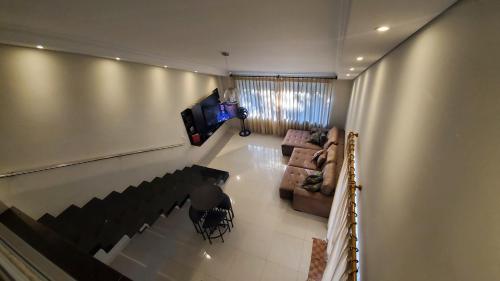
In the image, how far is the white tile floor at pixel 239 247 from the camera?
269cm

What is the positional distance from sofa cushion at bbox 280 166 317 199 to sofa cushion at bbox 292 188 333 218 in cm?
19

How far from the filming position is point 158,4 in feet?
3.45

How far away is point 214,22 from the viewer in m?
1.35

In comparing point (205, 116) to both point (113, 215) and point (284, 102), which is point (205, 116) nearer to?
point (284, 102)

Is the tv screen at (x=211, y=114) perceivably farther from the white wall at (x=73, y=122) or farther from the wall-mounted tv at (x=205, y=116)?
the white wall at (x=73, y=122)

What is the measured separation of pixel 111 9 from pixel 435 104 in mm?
1781

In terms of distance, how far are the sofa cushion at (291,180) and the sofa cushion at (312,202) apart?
189 mm

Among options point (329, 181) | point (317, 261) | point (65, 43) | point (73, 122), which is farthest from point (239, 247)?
point (65, 43)

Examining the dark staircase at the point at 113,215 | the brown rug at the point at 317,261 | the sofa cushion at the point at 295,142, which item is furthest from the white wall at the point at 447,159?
the sofa cushion at the point at 295,142

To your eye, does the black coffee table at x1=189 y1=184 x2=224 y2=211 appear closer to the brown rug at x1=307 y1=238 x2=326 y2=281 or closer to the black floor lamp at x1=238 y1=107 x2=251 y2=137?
the brown rug at x1=307 y1=238 x2=326 y2=281

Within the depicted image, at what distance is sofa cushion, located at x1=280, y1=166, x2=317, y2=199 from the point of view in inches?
145

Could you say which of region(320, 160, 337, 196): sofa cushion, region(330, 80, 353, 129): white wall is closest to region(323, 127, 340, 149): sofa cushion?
region(330, 80, 353, 129): white wall

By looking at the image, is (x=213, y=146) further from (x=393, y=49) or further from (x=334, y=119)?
(x=393, y=49)

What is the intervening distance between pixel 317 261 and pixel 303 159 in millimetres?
2203
